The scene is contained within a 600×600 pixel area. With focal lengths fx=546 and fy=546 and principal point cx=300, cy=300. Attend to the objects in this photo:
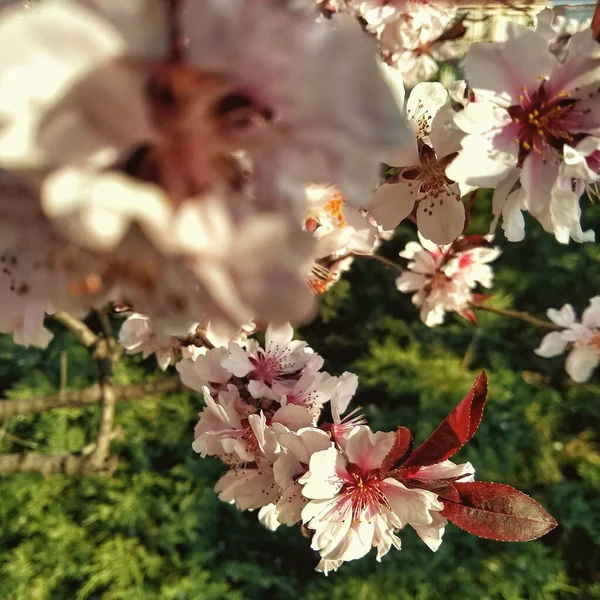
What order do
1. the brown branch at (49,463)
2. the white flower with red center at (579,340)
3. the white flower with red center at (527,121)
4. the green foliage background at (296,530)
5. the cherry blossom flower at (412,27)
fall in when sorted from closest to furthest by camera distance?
1. the white flower with red center at (527,121)
2. the cherry blossom flower at (412,27)
3. the brown branch at (49,463)
4. the white flower with red center at (579,340)
5. the green foliage background at (296,530)

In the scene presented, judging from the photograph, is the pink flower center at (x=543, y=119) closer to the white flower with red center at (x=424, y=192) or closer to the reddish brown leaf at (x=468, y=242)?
the white flower with red center at (x=424, y=192)

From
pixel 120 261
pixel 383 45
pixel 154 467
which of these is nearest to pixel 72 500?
pixel 154 467

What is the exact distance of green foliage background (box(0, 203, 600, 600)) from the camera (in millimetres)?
1644

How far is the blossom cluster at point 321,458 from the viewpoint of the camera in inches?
23.8

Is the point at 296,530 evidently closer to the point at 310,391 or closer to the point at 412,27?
the point at 310,391

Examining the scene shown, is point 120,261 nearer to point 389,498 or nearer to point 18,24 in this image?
point 18,24

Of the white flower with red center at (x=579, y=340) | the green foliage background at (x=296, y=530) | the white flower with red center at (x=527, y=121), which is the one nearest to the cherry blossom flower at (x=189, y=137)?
the white flower with red center at (x=527, y=121)

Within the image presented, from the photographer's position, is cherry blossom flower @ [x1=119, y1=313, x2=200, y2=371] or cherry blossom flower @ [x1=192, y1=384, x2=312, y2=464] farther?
cherry blossom flower @ [x1=119, y1=313, x2=200, y2=371]

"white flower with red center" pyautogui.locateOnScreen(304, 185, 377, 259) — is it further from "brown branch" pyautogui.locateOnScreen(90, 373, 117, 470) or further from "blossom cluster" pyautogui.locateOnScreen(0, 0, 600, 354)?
"brown branch" pyautogui.locateOnScreen(90, 373, 117, 470)

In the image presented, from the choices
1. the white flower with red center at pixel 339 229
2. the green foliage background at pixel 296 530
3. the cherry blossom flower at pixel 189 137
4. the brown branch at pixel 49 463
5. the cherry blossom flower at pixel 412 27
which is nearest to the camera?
the cherry blossom flower at pixel 189 137

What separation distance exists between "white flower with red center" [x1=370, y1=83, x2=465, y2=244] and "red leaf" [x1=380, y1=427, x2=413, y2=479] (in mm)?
221

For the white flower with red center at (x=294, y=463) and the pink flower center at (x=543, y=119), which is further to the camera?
the white flower with red center at (x=294, y=463)

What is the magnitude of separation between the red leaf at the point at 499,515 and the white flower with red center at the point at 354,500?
1.4 inches

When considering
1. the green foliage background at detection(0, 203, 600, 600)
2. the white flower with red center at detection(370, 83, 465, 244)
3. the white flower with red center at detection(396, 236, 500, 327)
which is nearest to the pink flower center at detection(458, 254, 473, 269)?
the white flower with red center at detection(396, 236, 500, 327)
